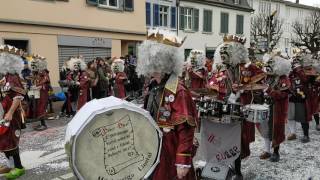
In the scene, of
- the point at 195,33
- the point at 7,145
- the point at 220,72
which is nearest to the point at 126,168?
the point at 220,72

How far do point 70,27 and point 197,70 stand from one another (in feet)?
29.5

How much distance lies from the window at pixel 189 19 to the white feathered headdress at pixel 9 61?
23.9m

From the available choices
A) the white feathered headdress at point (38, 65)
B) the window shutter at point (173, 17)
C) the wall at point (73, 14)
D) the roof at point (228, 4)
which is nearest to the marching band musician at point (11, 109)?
the white feathered headdress at point (38, 65)

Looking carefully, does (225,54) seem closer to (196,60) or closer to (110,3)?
(196,60)

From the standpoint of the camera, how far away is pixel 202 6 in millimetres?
31078

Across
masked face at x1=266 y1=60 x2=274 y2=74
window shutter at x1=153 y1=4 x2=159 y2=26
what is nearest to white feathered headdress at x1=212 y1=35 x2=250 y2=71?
masked face at x1=266 y1=60 x2=274 y2=74

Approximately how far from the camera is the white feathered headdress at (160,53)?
3494 millimetres

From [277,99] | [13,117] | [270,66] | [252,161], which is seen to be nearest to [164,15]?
[270,66]

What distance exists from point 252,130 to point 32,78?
6.77 m

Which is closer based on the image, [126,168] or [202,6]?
[126,168]

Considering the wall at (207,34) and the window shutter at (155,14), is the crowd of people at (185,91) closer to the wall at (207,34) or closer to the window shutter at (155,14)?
the window shutter at (155,14)

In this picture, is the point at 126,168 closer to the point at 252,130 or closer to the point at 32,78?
the point at 252,130

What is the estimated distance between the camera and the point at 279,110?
6.40 metres

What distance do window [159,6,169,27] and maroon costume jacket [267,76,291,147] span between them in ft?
69.8
